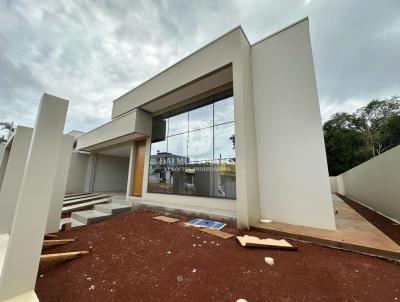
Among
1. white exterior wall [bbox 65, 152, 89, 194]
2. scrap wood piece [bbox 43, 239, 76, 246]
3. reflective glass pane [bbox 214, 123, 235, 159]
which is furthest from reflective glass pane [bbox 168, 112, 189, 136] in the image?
white exterior wall [bbox 65, 152, 89, 194]

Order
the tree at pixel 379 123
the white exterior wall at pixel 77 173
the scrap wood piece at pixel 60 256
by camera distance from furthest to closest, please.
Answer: the tree at pixel 379 123 → the white exterior wall at pixel 77 173 → the scrap wood piece at pixel 60 256

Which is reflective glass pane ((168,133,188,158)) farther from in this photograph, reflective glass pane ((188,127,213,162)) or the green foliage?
the green foliage

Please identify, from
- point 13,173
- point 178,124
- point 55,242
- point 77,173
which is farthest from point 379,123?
point 77,173

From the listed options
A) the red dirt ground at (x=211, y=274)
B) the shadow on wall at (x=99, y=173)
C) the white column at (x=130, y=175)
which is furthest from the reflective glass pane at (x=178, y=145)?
the shadow on wall at (x=99, y=173)

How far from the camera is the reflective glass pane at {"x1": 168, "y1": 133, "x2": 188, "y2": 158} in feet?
22.4

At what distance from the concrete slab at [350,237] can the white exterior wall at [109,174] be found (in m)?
11.4

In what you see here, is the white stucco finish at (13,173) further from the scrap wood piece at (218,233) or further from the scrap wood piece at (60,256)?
the scrap wood piece at (218,233)

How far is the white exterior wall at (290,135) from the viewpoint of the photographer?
4020 mm

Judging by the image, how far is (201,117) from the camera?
666 centimetres

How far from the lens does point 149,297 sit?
1688 millimetres

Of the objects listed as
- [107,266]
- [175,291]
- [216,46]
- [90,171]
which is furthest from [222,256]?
[90,171]

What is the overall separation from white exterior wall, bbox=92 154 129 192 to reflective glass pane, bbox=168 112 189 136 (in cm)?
737

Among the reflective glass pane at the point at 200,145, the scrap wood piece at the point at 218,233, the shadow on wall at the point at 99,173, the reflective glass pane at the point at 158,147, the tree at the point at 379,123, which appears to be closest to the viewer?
the scrap wood piece at the point at 218,233

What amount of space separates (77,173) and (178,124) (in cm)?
863
